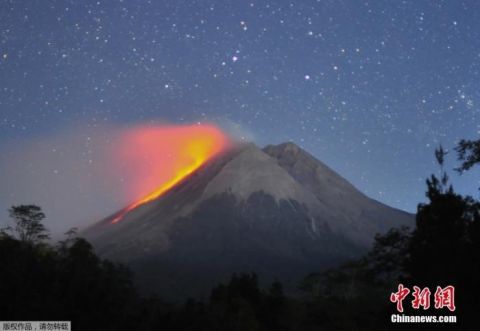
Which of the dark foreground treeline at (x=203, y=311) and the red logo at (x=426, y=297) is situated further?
the red logo at (x=426, y=297)

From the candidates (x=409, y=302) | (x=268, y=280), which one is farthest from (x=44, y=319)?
(x=268, y=280)

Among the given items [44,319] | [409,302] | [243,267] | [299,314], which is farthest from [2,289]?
[243,267]

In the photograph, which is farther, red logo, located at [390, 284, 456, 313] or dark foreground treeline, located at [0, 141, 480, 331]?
red logo, located at [390, 284, 456, 313]

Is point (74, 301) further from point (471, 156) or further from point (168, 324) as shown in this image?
point (471, 156)

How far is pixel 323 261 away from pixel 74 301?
17949 cm

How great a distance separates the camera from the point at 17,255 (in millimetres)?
24500

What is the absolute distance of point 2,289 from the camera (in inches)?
735

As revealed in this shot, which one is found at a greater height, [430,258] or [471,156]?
[471,156]

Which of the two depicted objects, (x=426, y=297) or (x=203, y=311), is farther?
(x=203, y=311)

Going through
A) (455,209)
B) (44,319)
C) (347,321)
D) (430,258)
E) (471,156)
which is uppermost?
(471,156)

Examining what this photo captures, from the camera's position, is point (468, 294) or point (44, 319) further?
point (468, 294)

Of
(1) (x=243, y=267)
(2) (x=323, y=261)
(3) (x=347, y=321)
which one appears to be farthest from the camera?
(2) (x=323, y=261)

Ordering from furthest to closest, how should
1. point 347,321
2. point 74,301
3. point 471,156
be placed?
point 347,321 < point 471,156 < point 74,301

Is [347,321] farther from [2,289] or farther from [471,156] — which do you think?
[2,289]
